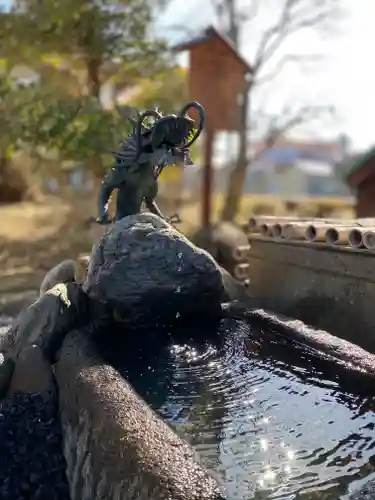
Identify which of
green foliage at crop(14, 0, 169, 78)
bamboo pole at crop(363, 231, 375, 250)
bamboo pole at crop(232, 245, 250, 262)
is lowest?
bamboo pole at crop(232, 245, 250, 262)

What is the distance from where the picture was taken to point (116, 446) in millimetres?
2770

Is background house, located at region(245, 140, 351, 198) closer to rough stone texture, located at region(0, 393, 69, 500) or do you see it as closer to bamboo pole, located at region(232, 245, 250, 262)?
bamboo pole, located at region(232, 245, 250, 262)

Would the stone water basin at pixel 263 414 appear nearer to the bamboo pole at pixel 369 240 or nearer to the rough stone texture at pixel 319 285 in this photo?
the rough stone texture at pixel 319 285

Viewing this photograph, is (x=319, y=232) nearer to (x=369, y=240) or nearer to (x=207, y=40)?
(x=369, y=240)

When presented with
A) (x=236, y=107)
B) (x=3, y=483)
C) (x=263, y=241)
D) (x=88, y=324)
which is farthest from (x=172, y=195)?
(x=3, y=483)

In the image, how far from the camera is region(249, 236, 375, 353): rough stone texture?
16.2ft

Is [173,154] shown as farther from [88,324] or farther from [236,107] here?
[236,107]

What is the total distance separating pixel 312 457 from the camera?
293cm

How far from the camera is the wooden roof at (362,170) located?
9727 millimetres

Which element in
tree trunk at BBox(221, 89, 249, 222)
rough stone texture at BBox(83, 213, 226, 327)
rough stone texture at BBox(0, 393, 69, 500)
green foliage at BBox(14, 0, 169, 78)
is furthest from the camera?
tree trunk at BBox(221, 89, 249, 222)

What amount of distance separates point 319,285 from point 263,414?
7.34 feet

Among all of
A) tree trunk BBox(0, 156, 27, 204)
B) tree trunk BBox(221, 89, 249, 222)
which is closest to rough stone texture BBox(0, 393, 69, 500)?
tree trunk BBox(221, 89, 249, 222)

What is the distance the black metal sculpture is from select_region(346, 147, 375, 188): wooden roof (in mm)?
5199

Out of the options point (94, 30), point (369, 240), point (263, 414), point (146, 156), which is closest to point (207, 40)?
point (94, 30)
